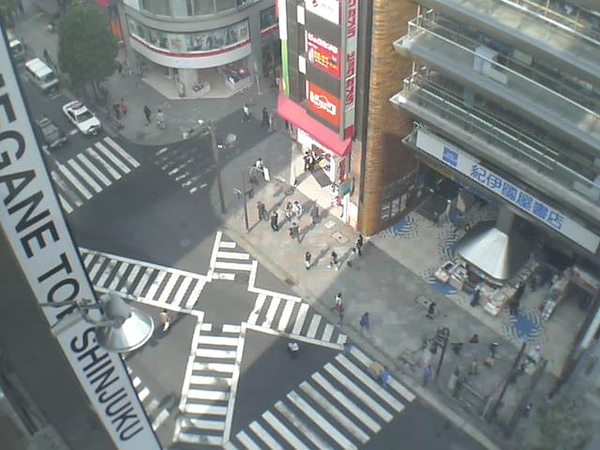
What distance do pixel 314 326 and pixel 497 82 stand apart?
Result: 19.6 m

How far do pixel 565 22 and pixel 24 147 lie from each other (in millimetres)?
27723

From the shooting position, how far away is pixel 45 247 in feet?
45.2

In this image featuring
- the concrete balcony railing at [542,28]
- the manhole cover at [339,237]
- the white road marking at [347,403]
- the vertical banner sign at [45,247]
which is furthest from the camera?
the manhole cover at [339,237]

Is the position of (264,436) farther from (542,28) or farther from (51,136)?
(51,136)

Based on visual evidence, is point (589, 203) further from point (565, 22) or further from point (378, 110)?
point (378, 110)

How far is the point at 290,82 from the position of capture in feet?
162

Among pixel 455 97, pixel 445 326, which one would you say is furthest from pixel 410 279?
pixel 455 97

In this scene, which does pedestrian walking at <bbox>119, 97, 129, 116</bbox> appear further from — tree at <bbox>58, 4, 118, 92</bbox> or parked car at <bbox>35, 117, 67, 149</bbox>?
parked car at <bbox>35, 117, 67, 149</bbox>

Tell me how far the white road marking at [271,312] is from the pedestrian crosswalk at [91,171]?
1805 cm

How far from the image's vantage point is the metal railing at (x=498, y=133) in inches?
1437

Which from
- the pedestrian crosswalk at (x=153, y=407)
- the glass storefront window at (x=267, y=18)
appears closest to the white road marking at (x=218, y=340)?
the pedestrian crosswalk at (x=153, y=407)

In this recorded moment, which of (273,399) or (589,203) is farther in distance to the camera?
(273,399)

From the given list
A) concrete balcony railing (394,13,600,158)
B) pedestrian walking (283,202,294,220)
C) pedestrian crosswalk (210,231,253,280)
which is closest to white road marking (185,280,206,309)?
pedestrian crosswalk (210,231,253,280)

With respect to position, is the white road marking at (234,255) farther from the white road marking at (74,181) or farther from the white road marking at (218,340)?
the white road marking at (74,181)
